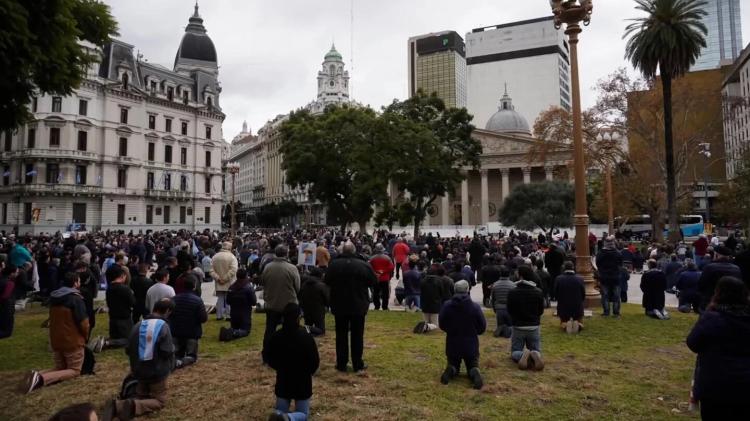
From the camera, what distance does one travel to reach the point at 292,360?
4863mm

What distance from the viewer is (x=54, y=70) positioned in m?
8.55

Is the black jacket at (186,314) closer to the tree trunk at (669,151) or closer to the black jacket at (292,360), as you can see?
the black jacket at (292,360)

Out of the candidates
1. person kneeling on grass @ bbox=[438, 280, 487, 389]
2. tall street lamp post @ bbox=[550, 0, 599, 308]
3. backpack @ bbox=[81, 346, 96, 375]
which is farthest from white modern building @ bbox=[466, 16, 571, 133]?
backpack @ bbox=[81, 346, 96, 375]

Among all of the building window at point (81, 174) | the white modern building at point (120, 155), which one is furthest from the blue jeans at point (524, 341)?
the building window at point (81, 174)

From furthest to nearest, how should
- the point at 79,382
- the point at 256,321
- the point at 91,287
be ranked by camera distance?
the point at 256,321
the point at 91,287
the point at 79,382

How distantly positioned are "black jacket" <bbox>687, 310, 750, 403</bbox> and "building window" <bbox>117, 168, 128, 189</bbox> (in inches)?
2165

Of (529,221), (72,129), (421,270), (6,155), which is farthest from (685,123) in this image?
(6,155)

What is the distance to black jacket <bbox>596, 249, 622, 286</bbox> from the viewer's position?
11.1 metres

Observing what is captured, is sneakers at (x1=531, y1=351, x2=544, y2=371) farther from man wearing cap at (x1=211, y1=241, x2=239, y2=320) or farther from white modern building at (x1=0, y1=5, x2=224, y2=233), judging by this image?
white modern building at (x1=0, y1=5, x2=224, y2=233)

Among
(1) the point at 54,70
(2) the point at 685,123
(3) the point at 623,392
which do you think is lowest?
(3) the point at 623,392

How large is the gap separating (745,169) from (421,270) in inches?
1011

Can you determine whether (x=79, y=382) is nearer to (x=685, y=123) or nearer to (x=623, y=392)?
(x=623, y=392)

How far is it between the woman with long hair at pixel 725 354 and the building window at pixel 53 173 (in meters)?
53.1

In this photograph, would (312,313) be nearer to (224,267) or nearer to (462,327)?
(224,267)
